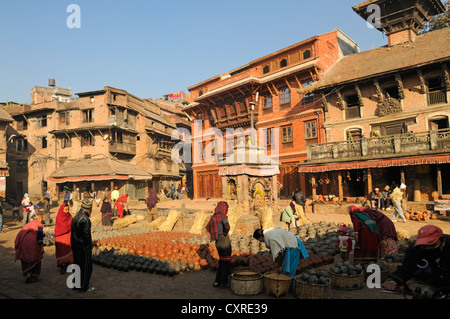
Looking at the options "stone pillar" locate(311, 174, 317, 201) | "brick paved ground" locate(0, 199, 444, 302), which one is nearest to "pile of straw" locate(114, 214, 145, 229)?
"brick paved ground" locate(0, 199, 444, 302)

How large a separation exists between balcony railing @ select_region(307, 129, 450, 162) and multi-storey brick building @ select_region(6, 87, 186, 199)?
799 inches

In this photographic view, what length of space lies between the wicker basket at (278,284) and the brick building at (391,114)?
53.5 feet

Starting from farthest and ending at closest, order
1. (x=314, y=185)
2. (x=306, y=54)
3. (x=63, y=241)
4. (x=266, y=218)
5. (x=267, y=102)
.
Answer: (x=267, y=102) < (x=306, y=54) < (x=314, y=185) < (x=266, y=218) < (x=63, y=241)

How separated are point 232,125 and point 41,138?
80.3 ft

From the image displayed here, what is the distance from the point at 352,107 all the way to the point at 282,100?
6619 millimetres

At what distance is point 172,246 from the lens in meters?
9.94

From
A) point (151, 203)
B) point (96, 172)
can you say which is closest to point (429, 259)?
point (151, 203)

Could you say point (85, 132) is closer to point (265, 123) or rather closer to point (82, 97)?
point (82, 97)

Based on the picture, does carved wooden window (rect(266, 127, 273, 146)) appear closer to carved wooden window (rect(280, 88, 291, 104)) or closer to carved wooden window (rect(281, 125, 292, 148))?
carved wooden window (rect(281, 125, 292, 148))

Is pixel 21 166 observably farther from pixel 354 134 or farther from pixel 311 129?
pixel 354 134

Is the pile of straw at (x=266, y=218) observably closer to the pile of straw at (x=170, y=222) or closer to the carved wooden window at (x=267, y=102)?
the pile of straw at (x=170, y=222)

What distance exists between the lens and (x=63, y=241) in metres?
8.24

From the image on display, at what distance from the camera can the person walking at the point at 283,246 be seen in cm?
584

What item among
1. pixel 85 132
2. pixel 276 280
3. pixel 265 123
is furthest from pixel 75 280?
pixel 85 132
